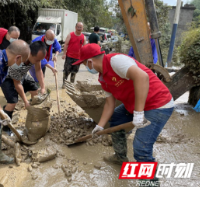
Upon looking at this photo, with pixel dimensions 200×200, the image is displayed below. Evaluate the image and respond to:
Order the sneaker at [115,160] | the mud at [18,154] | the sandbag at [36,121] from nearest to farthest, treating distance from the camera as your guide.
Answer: the mud at [18,154], the sneaker at [115,160], the sandbag at [36,121]

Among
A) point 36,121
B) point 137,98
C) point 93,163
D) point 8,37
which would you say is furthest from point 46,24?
point 137,98

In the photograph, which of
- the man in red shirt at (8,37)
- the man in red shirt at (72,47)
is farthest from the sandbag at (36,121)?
the man in red shirt at (72,47)

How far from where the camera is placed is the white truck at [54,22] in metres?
13.6

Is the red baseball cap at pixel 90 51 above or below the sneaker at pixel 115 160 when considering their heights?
above

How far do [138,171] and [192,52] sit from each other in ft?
10.9

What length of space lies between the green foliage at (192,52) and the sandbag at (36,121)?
335 centimetres

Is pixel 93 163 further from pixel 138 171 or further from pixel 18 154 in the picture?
pixel 18 154

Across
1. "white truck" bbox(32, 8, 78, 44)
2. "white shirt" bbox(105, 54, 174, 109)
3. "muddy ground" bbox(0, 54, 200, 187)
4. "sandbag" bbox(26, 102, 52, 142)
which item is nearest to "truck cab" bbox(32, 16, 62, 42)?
"white truck" bbox(32, 8, 78, 44)

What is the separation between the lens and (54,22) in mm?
13805

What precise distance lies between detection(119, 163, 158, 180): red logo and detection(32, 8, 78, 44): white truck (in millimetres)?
12540

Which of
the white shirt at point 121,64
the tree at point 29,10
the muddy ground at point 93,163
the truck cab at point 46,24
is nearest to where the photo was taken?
the white shirt at point 121,64

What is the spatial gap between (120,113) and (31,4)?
13.5 meters

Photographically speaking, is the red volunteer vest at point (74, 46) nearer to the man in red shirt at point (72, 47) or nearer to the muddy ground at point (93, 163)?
the man in red shirt at point (72, 47)

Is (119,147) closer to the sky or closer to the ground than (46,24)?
closer to the ground
